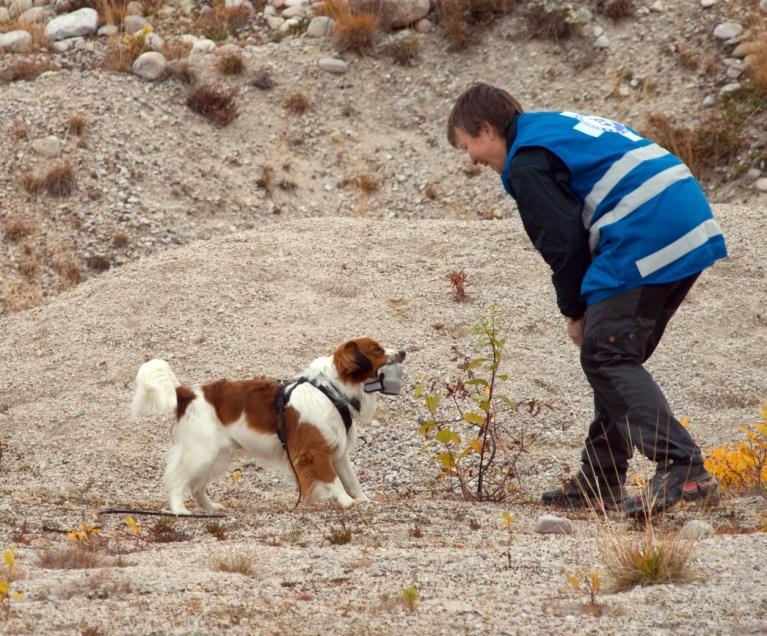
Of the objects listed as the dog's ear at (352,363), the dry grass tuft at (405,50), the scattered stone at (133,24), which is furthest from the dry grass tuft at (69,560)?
the scattered stone at (133,24)

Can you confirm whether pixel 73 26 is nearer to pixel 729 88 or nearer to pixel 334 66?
pixel 334 66

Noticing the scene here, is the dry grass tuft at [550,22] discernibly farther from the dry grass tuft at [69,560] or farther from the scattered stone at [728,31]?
the dry grass tuft at [69,560]

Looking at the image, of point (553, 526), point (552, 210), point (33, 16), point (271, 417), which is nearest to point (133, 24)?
point (33, 16)

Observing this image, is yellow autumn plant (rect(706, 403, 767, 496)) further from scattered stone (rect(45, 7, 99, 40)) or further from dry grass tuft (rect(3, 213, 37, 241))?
scattered stone (rect(45, 7, 99, 40))

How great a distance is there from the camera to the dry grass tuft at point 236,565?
423cm

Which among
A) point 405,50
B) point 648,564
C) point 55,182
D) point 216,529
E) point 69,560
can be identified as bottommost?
point 55,182

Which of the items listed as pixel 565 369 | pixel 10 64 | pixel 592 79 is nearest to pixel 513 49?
pixel 592 79

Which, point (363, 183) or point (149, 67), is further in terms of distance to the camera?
point (149, 67)

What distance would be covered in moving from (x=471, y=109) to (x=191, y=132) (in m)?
11.6

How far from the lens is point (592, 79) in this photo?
1689 centimetres

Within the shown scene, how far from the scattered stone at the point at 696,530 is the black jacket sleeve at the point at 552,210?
1.19m

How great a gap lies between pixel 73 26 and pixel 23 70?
1438mm

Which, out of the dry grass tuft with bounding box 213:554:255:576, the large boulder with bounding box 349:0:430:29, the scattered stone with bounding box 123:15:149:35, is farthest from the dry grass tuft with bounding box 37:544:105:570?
the scattered stone with bounding box 123:15:149:35

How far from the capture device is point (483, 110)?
17.7ft
